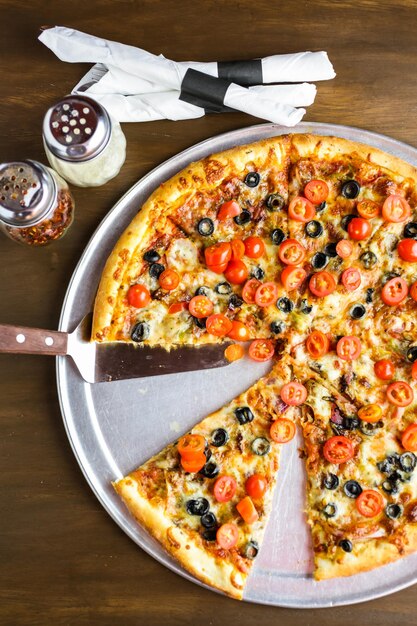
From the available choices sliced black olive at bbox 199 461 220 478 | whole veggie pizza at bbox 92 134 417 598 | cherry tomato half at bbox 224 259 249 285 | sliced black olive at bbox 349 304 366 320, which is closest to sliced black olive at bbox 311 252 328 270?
whole veggie pizza at bbox 92 134 417 598

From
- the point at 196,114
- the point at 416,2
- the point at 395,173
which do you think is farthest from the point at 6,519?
the point at 416,2

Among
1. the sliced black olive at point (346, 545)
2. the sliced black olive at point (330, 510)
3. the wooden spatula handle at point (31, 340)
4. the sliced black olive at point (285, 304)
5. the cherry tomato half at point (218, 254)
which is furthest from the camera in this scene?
the sliced black olive at point (285, 304)

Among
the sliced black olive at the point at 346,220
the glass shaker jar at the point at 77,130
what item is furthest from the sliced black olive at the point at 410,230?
the glass shaker jar at the point at 77,130

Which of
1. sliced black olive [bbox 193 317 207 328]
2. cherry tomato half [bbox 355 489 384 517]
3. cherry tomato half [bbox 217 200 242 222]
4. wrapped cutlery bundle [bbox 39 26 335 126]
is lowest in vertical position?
cherry tomato half [bbox 355 489 384 517]

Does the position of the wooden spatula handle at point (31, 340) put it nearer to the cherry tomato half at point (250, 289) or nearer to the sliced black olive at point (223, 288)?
the sliced black olive at point (223, 288)

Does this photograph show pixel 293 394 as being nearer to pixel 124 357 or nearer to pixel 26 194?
pixel 124 357

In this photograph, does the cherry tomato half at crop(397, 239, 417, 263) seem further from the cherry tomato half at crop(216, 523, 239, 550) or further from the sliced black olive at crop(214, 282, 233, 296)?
the cherry tomato half at crop(216, 523, 239, 550)
